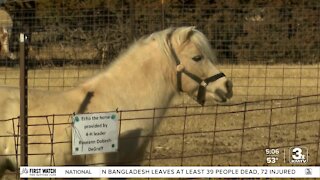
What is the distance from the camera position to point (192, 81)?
5703 mm

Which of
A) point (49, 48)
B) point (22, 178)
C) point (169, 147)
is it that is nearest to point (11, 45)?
point (49, 48)

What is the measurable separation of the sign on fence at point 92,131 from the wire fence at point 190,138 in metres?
0.39

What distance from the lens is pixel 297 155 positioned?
22.3ft

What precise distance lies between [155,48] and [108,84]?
53 centimetres

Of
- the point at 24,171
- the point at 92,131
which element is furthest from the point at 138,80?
the point at 24,171

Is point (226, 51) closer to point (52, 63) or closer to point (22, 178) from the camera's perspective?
point (52, 63)

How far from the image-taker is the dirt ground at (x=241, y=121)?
23.6ft

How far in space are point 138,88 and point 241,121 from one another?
4.47 m

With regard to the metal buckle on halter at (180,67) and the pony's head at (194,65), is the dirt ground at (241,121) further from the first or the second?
the metal buckle on halter at (180,67)

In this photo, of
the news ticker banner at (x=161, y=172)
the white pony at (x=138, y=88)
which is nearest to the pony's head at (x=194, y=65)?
the white pony at (x=138, y=88)

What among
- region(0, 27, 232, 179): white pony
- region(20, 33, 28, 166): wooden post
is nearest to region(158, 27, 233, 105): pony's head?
region(0, 27, 232, 179): white pony

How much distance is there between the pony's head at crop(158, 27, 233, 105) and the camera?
18.5 ft

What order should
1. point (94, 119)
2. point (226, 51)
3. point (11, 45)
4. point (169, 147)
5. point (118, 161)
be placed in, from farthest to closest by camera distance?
1. point (11, 45)
2. point (226, 51)
3. point (169, 147)
4. point (118, 161)
5. point (94, 119)

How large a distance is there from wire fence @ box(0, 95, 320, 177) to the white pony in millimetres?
17
